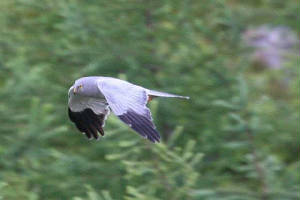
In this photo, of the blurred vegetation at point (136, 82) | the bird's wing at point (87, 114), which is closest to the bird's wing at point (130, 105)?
the bird's wing at point (87, 114)

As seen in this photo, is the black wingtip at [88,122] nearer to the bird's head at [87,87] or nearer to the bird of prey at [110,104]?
the bird of prey at [110,104]

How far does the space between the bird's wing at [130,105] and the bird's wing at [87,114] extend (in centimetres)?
71

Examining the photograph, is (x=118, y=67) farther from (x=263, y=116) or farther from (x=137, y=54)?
(x=263, y=116)

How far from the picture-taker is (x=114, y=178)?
306 inches

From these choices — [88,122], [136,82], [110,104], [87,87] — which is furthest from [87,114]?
[136,82]

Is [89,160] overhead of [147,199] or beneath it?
overhead

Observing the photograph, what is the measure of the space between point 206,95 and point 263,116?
2.27 feet

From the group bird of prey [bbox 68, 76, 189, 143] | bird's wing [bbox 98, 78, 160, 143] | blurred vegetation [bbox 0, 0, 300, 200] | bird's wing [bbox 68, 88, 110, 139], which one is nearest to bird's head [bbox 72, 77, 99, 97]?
bird of prey [bbox 68, 76, 189, 143]

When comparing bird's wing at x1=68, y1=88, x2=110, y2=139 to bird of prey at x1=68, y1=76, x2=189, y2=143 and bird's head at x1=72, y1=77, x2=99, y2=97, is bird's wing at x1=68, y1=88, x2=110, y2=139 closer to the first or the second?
bird of prey at x1=68, y1=76, x2=189, y2=143

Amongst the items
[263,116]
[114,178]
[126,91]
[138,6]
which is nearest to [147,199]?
[126,91]

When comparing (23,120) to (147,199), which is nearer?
(147,199)

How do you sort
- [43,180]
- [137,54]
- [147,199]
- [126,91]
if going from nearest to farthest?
1. [126,91]
2. [147,199]
3. [43,180]
4. [137,54]

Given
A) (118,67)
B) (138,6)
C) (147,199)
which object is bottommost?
(147,199)

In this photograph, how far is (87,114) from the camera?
6277mm
